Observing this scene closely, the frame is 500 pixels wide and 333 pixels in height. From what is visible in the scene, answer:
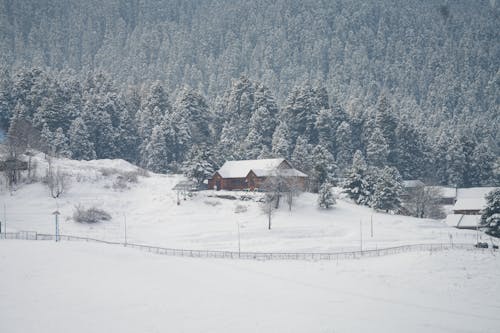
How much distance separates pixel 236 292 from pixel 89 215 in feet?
112

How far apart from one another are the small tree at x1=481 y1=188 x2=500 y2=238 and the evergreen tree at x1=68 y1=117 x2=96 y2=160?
68827 mm

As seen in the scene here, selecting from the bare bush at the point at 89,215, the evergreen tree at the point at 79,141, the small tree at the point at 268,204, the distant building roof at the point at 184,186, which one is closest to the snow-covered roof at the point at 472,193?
the small tree at the point at 268,204

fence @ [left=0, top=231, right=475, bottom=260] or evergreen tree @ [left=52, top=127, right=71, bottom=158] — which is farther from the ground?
evergreen tree @ [left=52, top=127, right=71, bottom=158]

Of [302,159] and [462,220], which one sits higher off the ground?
[302,159]

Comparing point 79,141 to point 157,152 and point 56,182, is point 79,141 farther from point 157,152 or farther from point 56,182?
point 56,182

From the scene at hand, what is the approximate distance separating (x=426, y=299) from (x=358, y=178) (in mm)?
42298

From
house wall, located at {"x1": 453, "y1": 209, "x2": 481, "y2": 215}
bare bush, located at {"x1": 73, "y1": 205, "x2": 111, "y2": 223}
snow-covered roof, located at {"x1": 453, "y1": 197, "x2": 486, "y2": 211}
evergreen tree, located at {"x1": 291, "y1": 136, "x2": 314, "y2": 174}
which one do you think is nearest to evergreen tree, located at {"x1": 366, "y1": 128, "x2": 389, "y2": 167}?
evergreen tree, located at {"x1": 291, "y1": 136, "x2": 314, "y2": 174}

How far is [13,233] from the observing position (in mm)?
47969

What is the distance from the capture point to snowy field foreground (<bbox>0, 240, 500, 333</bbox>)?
2539 centimetres

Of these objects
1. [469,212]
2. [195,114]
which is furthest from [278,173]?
[195,114]

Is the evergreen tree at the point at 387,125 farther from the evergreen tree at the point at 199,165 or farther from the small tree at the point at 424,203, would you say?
the evergreen tree at the point at 199,165

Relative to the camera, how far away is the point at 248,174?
76.2 meters

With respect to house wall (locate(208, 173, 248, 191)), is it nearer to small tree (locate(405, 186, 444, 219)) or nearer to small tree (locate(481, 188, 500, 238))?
small tree (locate(405, 186, 444, 219))

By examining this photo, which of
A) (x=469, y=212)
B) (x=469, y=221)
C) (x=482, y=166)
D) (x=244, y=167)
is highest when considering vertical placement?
(x=482, y=166)
